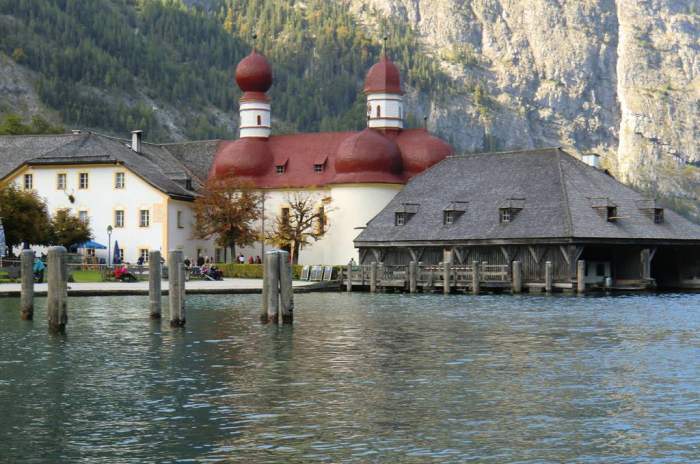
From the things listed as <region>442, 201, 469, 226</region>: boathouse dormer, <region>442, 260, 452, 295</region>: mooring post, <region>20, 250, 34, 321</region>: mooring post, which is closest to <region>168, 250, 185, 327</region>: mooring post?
<region>20, 250, 34, 321</region>: mooring post

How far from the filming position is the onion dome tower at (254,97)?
10369cm

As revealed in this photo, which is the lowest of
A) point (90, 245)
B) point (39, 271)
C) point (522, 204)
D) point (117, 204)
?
point (39, 271)

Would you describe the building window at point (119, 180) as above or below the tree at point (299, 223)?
above

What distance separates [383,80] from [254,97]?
1155 cm

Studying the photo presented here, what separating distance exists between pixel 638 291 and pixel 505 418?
4969 cm

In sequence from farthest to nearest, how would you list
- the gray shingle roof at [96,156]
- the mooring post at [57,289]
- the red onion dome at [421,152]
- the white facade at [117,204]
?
the red onion dome at [421,152] → the gray shingle roof at [96,156] → the white facade at [117,204] → the mooring post at [57,289]

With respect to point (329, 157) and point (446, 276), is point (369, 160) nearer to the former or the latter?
point (329, 157)

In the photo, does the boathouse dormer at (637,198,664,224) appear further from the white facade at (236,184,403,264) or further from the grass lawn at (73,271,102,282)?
the grass lawn at (73,271,102,282)

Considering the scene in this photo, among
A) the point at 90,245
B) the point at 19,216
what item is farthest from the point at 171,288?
the point at 90,245

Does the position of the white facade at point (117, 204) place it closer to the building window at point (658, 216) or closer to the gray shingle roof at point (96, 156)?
the gray shingle roof at point (96, 156)

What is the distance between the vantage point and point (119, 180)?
93.8 metres

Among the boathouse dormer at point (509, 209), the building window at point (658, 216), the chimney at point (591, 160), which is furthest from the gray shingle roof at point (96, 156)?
the building window at point (658, 216)

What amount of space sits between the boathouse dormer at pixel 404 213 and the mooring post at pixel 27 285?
38437mm

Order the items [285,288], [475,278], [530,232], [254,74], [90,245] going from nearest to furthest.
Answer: [285,288] < [475,278] < [530,232] < [90,245] < [254,74]
